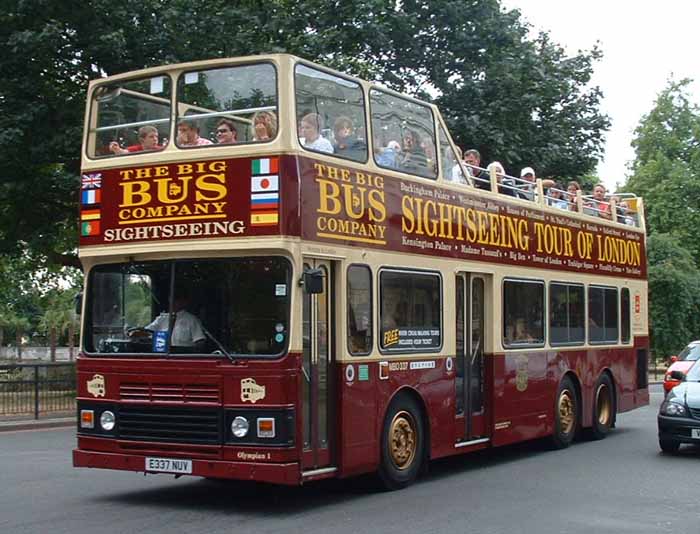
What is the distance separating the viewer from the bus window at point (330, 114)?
10.4m

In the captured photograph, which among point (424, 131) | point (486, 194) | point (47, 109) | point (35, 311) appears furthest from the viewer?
point (35, 311)

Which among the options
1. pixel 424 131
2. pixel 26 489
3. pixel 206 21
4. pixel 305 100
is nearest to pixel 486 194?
pixel 424 131

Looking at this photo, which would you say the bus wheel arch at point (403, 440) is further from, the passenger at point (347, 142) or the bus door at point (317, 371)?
the passenger at point (347, 142)

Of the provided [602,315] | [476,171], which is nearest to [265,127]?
[476,171]

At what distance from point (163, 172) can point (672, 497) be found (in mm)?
6387

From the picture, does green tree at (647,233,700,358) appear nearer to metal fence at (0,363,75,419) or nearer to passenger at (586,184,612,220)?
passenger at (586,184,612,220)

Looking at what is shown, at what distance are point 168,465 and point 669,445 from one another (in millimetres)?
8028

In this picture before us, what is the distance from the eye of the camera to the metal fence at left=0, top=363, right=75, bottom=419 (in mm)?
20859

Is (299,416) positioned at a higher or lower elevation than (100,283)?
lower

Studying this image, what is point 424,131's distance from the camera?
12.9 metres

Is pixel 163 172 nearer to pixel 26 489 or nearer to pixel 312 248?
pixel 312 248

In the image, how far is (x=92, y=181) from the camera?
11.0 metres

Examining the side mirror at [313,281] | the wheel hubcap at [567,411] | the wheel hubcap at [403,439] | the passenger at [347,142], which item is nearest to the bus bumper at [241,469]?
the side mirror at [313,281]

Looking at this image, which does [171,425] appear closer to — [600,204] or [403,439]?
[403,439]
